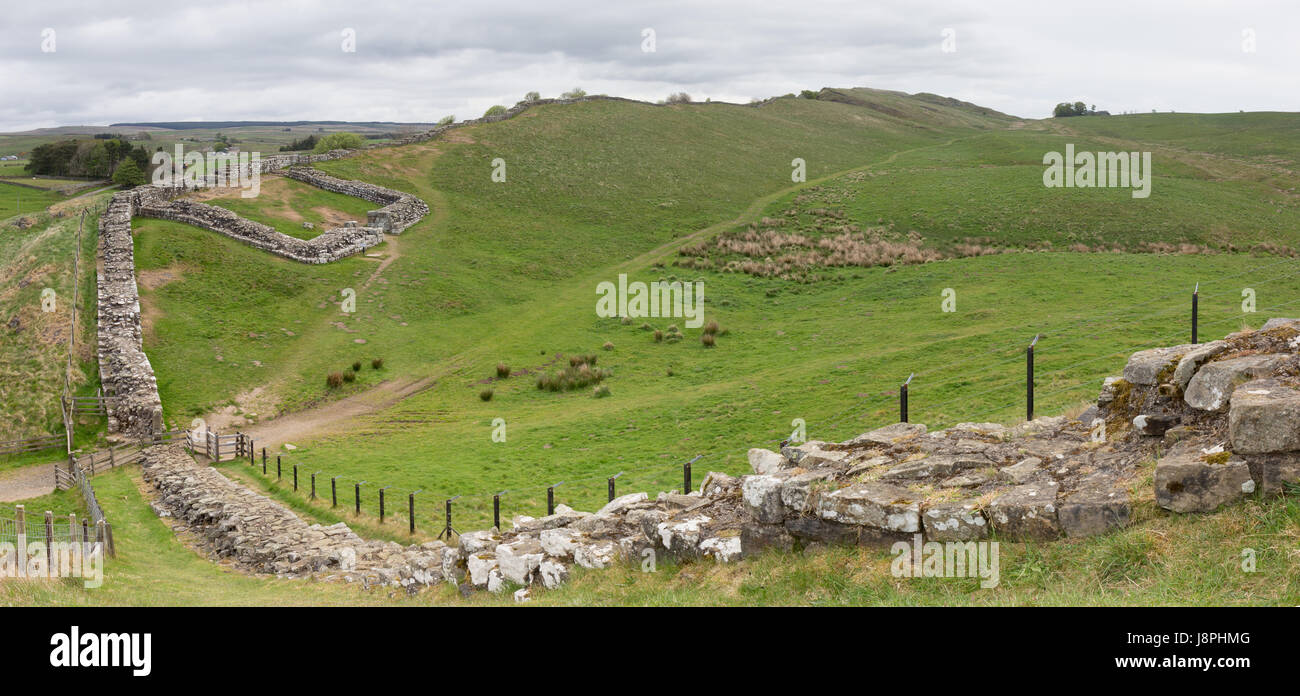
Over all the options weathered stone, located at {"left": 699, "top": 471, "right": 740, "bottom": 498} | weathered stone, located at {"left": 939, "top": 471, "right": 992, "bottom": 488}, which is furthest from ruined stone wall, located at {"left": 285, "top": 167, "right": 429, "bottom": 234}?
weathered stone, located at {"left": 939, "top": 471, "right": 992, "bottom": 488}

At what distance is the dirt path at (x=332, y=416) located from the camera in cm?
3438

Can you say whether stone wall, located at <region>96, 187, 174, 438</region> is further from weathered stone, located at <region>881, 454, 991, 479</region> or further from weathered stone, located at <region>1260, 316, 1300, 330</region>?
weathered stone, located at <region>1260, 316, 1300, 330</region>

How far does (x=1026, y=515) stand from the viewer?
898 centimetres

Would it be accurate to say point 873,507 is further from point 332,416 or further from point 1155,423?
point 332,416

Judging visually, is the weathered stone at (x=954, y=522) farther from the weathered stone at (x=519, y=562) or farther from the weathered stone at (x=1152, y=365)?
the weathered stone at (x=519, y=562)

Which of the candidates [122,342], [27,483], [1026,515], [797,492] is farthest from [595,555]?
[122,342]

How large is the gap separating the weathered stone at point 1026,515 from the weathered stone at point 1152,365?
308cm

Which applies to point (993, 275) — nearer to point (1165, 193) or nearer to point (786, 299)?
point (786, 299)

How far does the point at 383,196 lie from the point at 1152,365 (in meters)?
64.3

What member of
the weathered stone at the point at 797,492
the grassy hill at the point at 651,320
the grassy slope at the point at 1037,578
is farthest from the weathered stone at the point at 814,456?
the grassy hill at the point at 651,320

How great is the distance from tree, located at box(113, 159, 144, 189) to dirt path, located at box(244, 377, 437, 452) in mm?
82103

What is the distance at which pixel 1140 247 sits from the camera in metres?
59.7

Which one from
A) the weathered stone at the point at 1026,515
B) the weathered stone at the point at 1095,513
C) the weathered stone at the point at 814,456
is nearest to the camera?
the weathered stone at the point at 1095,513

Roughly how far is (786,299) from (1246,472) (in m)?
44.0
